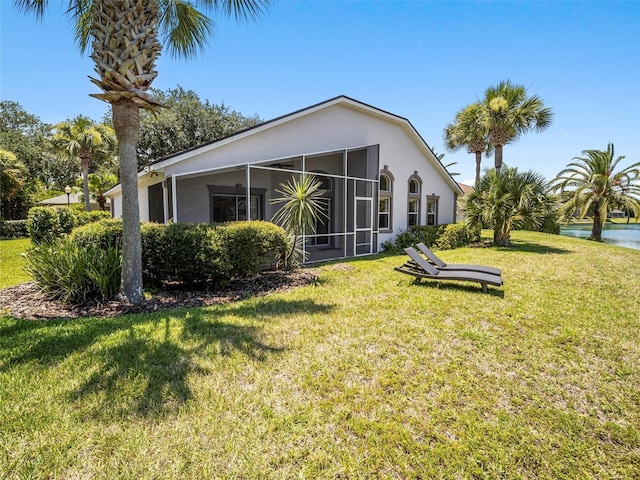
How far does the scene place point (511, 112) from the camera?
2083cm

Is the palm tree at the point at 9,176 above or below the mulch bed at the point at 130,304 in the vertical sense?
above

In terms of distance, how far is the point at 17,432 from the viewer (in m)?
2.66

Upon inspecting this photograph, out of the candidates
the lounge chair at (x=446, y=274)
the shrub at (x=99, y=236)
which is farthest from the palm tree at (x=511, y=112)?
the shrub at (x=99, y=236)

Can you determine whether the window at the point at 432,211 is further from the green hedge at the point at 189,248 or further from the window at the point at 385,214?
the green hedge at the point at 189,248

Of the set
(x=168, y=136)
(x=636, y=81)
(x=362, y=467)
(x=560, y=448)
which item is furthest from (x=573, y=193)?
(x=168, y=136)

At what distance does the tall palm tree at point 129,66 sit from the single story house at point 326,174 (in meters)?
2.94

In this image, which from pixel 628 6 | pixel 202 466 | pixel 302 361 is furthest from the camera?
pixel 628 6

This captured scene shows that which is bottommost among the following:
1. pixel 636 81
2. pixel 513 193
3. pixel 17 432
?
pixel 17 432

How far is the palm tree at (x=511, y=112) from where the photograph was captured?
2034 centimetres

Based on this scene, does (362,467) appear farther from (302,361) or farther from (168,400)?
(168,400)

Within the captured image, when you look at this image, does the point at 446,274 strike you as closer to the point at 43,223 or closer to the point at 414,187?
the point at 414,187

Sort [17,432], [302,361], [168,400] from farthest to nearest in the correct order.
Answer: [302,361]
[168,400]
[17,432]

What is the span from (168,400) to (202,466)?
98 cm

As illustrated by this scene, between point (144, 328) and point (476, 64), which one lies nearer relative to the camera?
point (144, 328)
